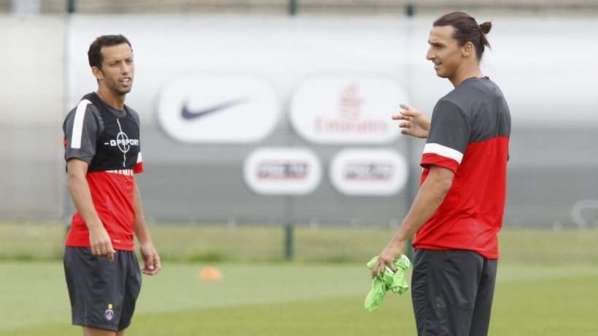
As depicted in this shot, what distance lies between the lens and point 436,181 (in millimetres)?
6574

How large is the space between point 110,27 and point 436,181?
1280cm

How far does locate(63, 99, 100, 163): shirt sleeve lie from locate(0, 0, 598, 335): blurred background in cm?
1046

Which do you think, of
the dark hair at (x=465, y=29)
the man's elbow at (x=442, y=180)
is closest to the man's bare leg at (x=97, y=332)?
the man's elbow at (x=442, y=180)

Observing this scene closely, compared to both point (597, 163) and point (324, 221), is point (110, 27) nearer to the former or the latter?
point (324, 221)

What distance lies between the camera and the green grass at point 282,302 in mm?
12109

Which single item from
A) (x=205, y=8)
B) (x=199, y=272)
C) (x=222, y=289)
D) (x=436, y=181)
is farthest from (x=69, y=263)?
(x=205, y=8)

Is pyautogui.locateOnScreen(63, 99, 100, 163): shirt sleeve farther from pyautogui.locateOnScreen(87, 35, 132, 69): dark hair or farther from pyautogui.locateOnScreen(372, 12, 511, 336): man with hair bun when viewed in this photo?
pyautogui.locateOnScreen(372, 12, 511, 336): man with hair bun

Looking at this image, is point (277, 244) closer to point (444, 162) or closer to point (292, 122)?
point (292, 122)

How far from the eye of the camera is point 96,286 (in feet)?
25.9

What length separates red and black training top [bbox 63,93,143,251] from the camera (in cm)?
780

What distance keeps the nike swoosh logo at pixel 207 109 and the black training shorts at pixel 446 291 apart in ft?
39.7

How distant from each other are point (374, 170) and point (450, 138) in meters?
12.1

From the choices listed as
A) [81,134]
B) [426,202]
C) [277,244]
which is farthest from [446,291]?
[277,244]

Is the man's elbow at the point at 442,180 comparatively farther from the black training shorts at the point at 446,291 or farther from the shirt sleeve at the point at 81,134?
the shirt sleeve at the point at 81,134
